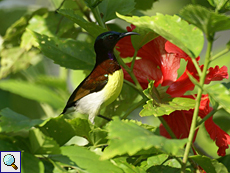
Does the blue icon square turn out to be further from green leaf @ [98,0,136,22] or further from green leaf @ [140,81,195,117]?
green leaf @ [98,0,136,22]

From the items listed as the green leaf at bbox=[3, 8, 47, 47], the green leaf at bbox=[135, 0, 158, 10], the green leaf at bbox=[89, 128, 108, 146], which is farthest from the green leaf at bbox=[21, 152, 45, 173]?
the green leaf at bbox=[3, 8, 47, 47]

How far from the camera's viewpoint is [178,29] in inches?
16.4

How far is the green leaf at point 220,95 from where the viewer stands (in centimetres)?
40

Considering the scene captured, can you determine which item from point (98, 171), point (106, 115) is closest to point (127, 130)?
point (98, 171)

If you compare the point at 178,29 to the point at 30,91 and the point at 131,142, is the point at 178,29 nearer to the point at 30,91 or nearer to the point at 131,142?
the point at 131,142

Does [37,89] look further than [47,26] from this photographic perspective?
No

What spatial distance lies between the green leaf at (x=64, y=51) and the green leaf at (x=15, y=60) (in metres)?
0.40

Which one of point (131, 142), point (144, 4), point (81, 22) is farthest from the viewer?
point (144, 4)

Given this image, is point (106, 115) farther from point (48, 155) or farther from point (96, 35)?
point (48, 155)

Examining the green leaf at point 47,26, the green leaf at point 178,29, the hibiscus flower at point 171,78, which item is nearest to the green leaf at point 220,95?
the green leaf at point 178,29

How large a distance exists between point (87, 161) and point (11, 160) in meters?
0.10

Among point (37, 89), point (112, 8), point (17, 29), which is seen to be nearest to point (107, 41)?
point (112, 8)

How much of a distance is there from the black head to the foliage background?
0.03 metres

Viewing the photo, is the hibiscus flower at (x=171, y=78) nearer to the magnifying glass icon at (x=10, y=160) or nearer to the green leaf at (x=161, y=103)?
the green leaf at (x=161, y=103)
